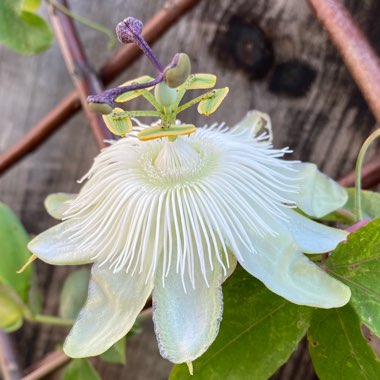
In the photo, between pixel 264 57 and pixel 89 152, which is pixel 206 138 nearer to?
pixel 264 57

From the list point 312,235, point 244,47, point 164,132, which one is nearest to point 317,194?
point 312,235

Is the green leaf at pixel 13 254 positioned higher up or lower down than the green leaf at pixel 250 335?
lower down

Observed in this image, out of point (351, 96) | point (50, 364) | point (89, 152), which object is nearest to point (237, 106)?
point (351, 96)

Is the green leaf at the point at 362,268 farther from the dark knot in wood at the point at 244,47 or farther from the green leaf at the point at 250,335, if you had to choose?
the dark knot in wood at the point at 244,47

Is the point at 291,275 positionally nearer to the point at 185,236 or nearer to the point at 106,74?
the point at 185,236

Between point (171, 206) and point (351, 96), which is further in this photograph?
point (351, 96)

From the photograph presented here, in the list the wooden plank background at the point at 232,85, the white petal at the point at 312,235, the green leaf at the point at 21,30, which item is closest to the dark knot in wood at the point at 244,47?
the wooden plank background at the point at 232,85
